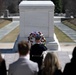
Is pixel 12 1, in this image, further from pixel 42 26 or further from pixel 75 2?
pixel 42 26

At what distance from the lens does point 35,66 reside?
5855mm

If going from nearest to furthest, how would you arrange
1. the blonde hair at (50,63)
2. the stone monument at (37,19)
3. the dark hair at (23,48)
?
1. the blonde hair at (50,63)
2. the dark hair at (23,48)
3. the stone monument at (37,19)

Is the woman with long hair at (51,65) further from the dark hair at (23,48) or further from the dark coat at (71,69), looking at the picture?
the dark hair at (23,48)

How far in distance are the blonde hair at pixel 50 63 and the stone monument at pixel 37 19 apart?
11237 millimetres

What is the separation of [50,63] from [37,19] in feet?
38.1

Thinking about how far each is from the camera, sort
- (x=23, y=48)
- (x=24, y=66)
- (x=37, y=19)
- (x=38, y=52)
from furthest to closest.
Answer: (x=37, y=19)
(x=38, y=52)
(x=24, y=66)
(x=23, y=48)

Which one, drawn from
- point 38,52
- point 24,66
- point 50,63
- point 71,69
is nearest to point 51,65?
point 50,63

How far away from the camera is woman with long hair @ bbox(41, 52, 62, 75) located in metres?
5.50

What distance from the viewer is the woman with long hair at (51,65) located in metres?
5.50

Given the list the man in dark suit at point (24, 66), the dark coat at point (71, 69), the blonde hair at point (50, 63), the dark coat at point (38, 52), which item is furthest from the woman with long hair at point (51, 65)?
the dark coat at point (38, 52)

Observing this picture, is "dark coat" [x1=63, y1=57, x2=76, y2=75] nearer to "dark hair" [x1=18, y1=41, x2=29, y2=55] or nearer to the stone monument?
"dark hair" [x1=18, y1=41, x2=29, y2=55]

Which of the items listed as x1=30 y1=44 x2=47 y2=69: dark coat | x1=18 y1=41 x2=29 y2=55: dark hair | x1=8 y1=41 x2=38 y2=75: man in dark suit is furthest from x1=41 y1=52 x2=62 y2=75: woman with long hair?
x1=30 y1=44 x2=47 y2=69: dark coat

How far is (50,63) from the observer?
5.52 metres

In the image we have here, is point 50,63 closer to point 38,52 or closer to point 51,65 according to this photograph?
point 51,65
